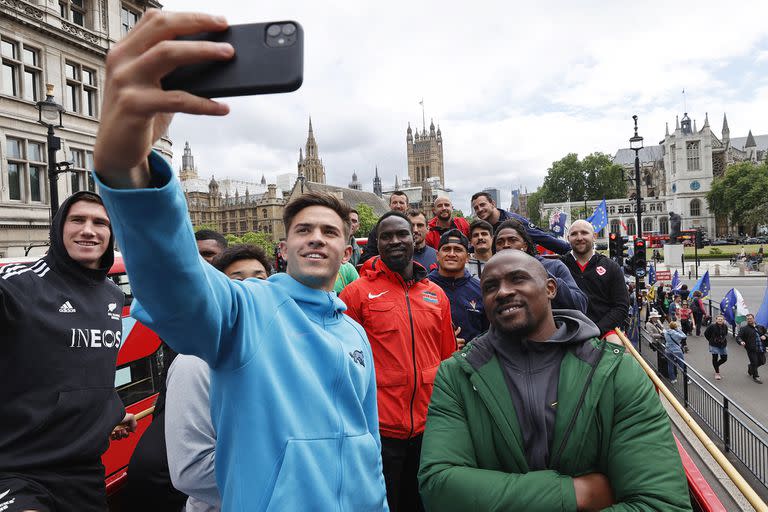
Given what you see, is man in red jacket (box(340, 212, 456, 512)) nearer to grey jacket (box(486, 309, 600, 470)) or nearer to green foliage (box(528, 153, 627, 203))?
grey jacket (box(486, 309, 600, 470))

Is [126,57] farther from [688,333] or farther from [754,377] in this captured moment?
[688,333]

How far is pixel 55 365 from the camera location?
2.33m

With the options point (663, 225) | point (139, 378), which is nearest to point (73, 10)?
point (139, 378)

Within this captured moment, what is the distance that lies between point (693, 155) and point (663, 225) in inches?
543

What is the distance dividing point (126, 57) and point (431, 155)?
13612 cm

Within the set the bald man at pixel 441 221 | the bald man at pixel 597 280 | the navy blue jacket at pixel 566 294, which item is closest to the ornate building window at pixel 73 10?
the bald man at pixel 441 221

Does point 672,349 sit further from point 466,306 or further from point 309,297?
point 309,297

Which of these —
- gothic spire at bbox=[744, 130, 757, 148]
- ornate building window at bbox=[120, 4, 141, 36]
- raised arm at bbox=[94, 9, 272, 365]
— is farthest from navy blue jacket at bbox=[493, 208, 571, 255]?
gothic spire at bbox=[744, 130, 757, 148]

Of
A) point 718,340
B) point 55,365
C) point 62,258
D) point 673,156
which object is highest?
point 673,156

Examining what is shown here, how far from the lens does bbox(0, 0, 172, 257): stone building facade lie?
17.5 meters

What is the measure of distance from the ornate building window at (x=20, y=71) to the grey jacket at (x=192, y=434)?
20865 millimetres

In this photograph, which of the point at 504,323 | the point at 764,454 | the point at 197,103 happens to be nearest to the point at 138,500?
the point at 504,323

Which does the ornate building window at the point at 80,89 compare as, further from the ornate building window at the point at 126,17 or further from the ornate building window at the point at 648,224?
the ornate building window at the point at 648,224

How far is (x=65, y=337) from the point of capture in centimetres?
242
